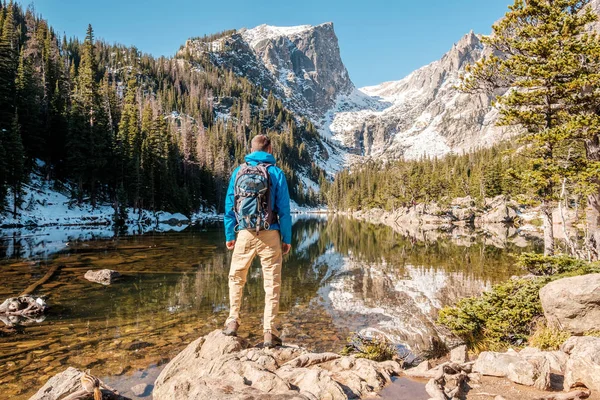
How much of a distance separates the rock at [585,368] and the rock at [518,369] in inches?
10.9

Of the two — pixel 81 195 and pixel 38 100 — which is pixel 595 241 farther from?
pixel 38 100

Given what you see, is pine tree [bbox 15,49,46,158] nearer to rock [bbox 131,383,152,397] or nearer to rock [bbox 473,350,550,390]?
rock [bbox 131,383,152,397]

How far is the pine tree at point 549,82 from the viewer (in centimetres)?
1016

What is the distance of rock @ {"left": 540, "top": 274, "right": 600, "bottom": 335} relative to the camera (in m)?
6.08

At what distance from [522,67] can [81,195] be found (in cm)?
5863

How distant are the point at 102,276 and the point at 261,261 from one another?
13.9m

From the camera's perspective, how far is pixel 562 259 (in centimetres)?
817

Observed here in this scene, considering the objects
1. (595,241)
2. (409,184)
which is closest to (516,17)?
(595,241)

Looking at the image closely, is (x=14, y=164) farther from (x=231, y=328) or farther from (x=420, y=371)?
(x=420, y=371)

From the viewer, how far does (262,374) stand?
4855 mm

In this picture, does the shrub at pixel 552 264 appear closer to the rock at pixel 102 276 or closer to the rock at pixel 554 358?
the rock at pixel 554 358

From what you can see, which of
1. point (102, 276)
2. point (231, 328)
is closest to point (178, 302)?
point (102, 276)

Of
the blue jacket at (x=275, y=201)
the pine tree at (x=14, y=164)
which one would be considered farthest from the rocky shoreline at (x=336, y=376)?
the pine tree at (x=14, y=164)

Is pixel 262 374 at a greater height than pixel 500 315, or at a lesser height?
greater
